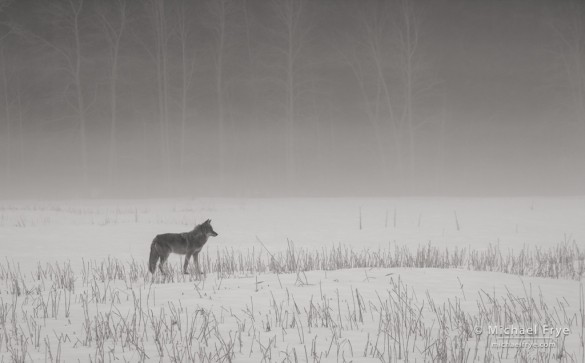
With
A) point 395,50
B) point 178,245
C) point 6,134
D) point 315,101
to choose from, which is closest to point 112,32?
point 395,50

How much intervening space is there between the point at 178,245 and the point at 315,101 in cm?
4094

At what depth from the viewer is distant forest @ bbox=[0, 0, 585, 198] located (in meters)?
39.7

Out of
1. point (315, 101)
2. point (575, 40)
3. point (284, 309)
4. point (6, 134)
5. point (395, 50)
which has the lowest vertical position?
point (284, 309)

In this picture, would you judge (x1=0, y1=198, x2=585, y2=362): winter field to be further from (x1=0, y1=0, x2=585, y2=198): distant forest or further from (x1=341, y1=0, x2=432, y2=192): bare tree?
(x1=0, y1=0, x2=585, y2=198): distant forest

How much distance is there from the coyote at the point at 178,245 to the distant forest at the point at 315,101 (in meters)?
26.6

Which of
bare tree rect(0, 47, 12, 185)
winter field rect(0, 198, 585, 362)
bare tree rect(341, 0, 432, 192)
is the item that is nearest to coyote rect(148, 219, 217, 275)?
winter field rect(0, 198, 585, 362)

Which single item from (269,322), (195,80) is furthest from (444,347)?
(195,80)

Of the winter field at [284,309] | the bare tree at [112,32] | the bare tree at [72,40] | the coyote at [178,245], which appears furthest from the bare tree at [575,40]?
the coyote at [178,245]

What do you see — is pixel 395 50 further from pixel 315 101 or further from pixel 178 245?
pixel 178 245

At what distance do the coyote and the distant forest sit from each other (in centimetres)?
2665

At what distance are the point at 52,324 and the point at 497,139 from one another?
51.3m

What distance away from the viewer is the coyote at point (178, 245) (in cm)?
952

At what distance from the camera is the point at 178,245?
9.82 m

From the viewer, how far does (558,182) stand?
4459 centimetres
